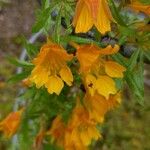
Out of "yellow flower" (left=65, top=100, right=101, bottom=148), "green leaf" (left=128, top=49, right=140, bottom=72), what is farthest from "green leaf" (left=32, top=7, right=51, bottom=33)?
"yellow flower" (left=65, top=100, right=101, bottom=148)

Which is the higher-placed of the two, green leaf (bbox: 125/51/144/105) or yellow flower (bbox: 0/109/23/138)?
green leaf (bbox: 125/51/144/105)

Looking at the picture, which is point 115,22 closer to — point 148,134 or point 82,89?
point 82,89

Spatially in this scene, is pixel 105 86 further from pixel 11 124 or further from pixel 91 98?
pixel 11 124

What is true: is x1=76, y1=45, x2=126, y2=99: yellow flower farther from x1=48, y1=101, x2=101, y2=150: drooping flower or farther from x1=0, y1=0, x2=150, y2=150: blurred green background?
x1=0, y1=0, x2=150, y2=150: blurred green background

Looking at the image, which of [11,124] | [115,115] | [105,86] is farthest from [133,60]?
[115,115]

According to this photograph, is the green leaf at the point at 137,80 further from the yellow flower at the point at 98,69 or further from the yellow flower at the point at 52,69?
the yellow flower at the point at 52,69

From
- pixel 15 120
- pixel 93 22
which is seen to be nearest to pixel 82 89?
pixel 15 120

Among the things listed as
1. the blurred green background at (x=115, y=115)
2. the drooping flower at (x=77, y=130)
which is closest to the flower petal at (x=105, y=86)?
the drooping flower at (x=77, y=130)
